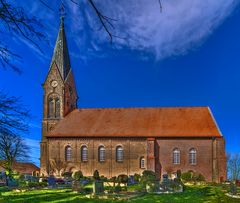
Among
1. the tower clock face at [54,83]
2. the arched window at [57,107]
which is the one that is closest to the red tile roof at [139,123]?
the arched window at [57,107]

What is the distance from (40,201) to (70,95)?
106 ft

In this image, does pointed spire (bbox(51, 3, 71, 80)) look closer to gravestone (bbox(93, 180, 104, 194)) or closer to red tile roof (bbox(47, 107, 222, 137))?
red tile roof (bbox(47, 107, 222, 137))

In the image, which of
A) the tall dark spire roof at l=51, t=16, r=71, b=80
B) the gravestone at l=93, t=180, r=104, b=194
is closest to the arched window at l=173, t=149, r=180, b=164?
the tall dark spire roof at l=51, t=16, r=71, b=80

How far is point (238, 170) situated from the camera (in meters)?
56.9

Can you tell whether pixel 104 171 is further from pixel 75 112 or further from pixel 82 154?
pixel 75 112

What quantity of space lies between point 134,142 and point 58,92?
12978 mm

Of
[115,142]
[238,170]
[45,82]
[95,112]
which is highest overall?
[45,82]

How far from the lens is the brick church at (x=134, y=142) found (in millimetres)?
41519

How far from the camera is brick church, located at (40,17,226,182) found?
41.5 meters

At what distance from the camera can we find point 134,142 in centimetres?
4284

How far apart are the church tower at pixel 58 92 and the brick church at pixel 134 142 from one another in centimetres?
20

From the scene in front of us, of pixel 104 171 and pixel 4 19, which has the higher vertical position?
pixel 4 19

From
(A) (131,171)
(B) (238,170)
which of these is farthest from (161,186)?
(B) (238,170)

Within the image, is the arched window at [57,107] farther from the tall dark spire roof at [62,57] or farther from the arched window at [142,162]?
the arched window at [142,162]
